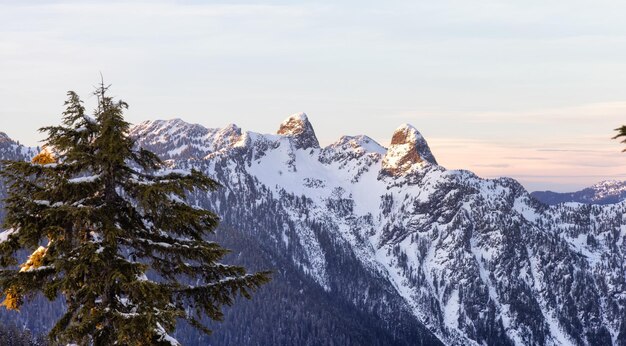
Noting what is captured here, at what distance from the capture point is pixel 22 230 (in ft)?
72.8

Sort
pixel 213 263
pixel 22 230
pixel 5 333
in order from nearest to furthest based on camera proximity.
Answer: pixel 22 230, pixel 213 263, pixel 5 333

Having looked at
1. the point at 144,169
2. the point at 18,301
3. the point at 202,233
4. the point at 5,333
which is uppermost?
the point at 144,169

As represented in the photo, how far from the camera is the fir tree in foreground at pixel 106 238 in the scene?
72.4ft

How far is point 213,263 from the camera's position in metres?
23.7

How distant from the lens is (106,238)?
893 inches

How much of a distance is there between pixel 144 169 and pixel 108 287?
12.1ft

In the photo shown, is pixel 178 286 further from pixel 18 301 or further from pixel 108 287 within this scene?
pixel 18 301

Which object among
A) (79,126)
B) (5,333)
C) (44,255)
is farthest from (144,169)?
(5,333)

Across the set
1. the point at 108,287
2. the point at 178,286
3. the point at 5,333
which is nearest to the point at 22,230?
the point at 108,287

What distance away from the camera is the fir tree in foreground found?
22062 mm

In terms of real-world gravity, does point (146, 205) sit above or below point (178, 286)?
above

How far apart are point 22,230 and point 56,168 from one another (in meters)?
1.95

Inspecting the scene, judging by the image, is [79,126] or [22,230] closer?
[22,230]

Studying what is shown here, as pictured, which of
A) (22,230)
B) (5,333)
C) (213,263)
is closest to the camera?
(22,230)
